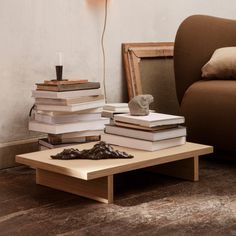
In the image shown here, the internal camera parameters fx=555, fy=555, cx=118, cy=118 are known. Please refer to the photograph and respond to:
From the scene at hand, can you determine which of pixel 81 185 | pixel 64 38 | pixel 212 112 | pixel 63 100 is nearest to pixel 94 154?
pixel 81 185

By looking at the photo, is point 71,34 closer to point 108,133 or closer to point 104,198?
point 108,133

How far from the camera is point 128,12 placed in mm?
3400

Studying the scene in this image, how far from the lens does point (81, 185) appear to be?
2271 millimetres

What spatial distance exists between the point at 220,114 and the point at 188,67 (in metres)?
0.49

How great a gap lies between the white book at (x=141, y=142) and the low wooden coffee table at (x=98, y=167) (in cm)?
2

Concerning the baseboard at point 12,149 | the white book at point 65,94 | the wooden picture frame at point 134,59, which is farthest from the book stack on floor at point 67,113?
the wooden picture frame at point 134,59

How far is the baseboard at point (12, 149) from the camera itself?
2.81 m

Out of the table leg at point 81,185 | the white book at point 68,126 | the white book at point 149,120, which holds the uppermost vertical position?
the white book at point 149,120

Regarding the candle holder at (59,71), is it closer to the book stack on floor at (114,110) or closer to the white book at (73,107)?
the white book at (73,107)

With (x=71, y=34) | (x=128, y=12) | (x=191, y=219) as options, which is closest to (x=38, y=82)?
(x=71, y=34)

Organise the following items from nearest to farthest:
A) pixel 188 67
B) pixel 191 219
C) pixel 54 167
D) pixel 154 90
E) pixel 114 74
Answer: pixel 191 219
pixel 54 167
pixel 188 67
pixel 114 74
pixel 154 90

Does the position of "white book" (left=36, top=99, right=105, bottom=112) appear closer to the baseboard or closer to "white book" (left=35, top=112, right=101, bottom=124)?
"white book" (left=35, top=112, right=101, bottom=124)

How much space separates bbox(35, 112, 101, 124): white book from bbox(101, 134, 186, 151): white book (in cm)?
20

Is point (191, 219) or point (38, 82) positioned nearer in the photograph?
point (191, 219)
